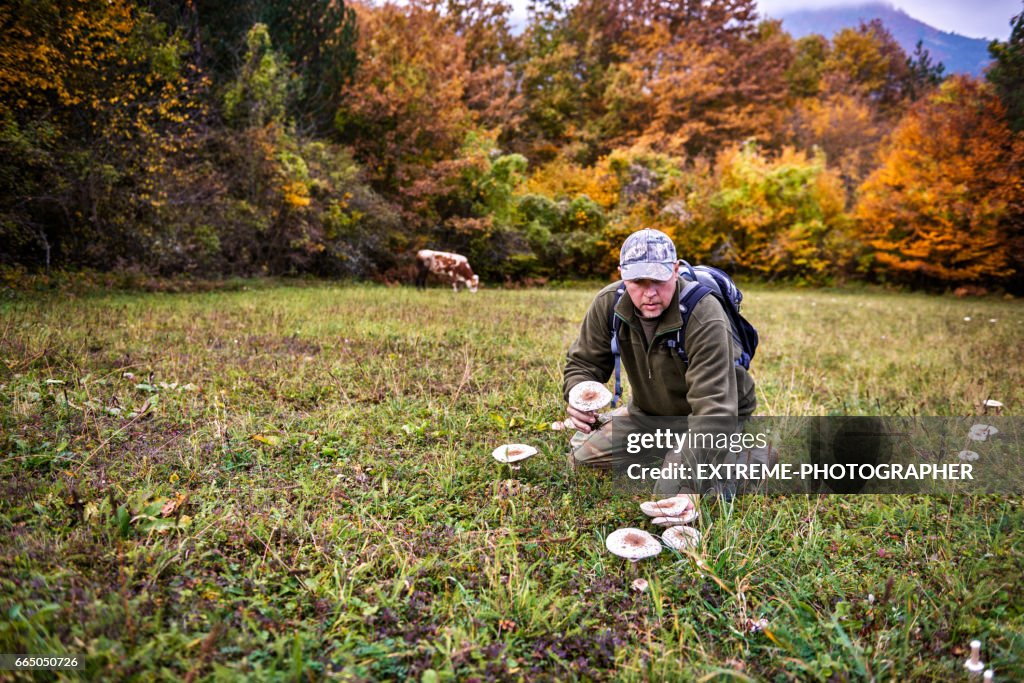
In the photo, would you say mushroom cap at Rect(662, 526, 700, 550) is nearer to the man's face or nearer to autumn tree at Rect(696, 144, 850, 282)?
the man's face

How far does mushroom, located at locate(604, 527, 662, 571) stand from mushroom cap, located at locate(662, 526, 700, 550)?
18cm

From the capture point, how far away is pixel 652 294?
109 inches

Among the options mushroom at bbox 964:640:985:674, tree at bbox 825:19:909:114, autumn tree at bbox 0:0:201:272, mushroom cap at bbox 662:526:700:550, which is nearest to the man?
mushroom cap at bbox 662:526:700:550

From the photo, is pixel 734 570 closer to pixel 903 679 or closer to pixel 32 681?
pixel 903 679

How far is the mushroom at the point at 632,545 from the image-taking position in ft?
7.27

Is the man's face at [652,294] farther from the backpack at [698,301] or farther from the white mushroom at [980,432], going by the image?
the white mushroom at [980,432]

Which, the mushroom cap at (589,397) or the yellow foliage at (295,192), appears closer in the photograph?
the mushroom cap at (589,397)

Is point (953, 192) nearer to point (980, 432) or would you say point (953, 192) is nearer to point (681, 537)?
point (980, 432)

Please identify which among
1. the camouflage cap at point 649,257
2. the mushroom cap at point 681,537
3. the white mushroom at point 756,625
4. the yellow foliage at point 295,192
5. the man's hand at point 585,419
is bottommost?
the white mushroom at point 756,625

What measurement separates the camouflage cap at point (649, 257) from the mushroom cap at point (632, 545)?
1189mm

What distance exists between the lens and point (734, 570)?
7.81 feet

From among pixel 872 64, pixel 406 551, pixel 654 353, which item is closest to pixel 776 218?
pixel 654 353

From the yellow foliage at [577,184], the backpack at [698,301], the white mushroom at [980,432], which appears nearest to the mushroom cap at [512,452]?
the backpack at [698,301]

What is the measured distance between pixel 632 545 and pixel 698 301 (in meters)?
1.27
